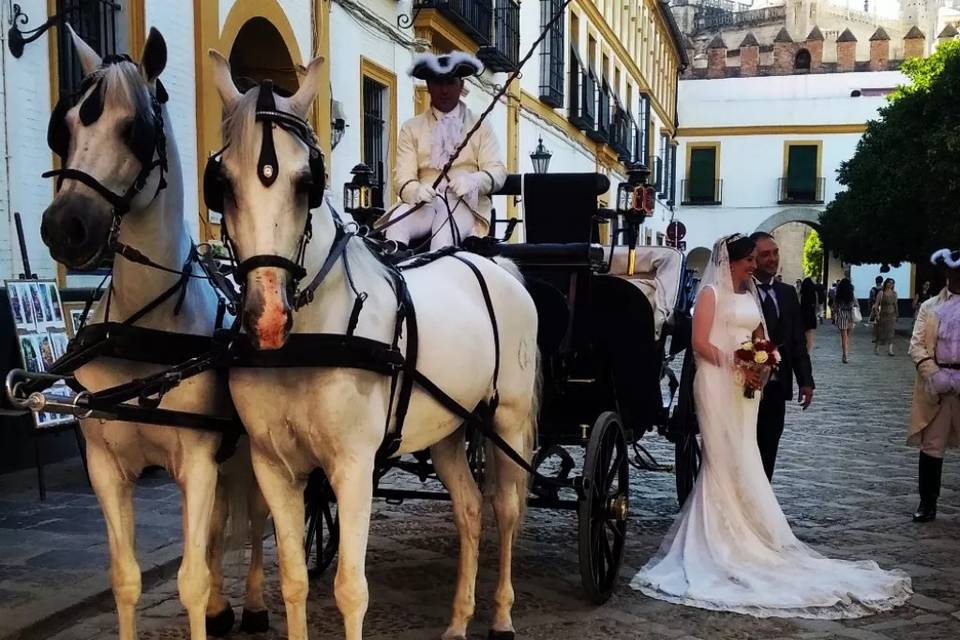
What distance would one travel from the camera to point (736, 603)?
4.73m

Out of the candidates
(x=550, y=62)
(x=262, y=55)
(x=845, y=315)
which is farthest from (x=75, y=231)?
(x=845, y=315)

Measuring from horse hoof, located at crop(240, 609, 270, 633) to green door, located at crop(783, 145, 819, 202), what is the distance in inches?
1694

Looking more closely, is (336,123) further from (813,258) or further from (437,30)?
(813,258)

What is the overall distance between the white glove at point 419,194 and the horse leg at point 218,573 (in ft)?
5.42

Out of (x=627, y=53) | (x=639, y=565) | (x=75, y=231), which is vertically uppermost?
(x=627, y=53)

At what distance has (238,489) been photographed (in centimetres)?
382

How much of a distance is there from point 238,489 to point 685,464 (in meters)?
3.52

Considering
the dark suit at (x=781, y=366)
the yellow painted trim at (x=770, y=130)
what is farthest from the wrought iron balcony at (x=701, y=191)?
the dark suit at (x=781, y=366)

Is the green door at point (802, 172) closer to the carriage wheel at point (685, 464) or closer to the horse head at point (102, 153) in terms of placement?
the carriage wheel at point (685, 464)

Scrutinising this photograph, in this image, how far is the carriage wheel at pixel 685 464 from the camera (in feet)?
20.7

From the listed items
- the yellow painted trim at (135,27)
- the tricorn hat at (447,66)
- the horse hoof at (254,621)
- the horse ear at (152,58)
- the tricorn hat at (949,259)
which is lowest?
the horse hoof at (254,621)

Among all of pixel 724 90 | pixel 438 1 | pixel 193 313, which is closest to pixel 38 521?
pixel 193 313

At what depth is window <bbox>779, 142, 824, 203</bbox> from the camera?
43625 mm

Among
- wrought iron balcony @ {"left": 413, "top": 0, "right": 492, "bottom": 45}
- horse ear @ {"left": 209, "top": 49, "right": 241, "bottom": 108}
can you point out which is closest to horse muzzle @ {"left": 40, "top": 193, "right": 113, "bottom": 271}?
horse ear @ {"left": 209, "top": 49, "right": 241, "bottom": 108}
